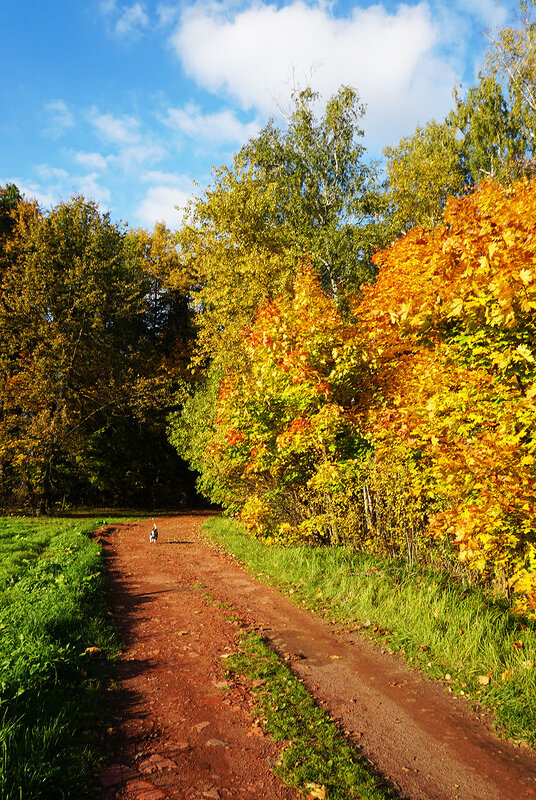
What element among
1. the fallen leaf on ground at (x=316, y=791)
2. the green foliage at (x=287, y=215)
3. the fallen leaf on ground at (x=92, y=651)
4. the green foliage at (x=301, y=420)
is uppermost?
the green foliage at (x=287, y=215)

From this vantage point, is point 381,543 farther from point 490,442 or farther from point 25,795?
point 25,795

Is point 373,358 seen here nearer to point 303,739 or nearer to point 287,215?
point 303,739

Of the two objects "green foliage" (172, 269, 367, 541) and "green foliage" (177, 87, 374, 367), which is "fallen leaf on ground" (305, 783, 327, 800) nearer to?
"green foliage" (172, 269, 367, 541)

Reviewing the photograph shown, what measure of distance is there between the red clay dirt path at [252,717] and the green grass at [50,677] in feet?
0.94

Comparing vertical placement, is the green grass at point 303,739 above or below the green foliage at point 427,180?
below

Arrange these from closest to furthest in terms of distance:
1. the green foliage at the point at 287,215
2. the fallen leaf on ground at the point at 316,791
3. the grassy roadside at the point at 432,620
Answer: the fallen leaf on ground at the point at 316,791 → the grassy roadside at the point at 432,620 → the green foliage at the point at 287,215

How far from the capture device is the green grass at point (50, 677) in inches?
132

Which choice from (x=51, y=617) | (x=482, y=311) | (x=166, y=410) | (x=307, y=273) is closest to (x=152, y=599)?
(x=51, y=617)

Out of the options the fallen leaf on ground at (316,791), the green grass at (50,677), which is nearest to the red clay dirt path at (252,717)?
the fallen leaf on ground at (316,791)

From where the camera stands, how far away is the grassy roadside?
504 centimetres

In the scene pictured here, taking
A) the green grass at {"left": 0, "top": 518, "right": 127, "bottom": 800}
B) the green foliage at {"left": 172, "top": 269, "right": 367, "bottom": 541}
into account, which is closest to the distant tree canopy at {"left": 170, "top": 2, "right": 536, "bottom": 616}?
the green foliage at {"left": 172, "top": 269, "right": 367, "bottom": 541}

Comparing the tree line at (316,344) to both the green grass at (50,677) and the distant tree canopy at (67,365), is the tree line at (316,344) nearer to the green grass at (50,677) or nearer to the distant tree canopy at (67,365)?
the distant tree canopy at (67,365)

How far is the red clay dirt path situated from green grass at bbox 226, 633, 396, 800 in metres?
0.13

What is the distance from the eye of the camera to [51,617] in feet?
19.3
